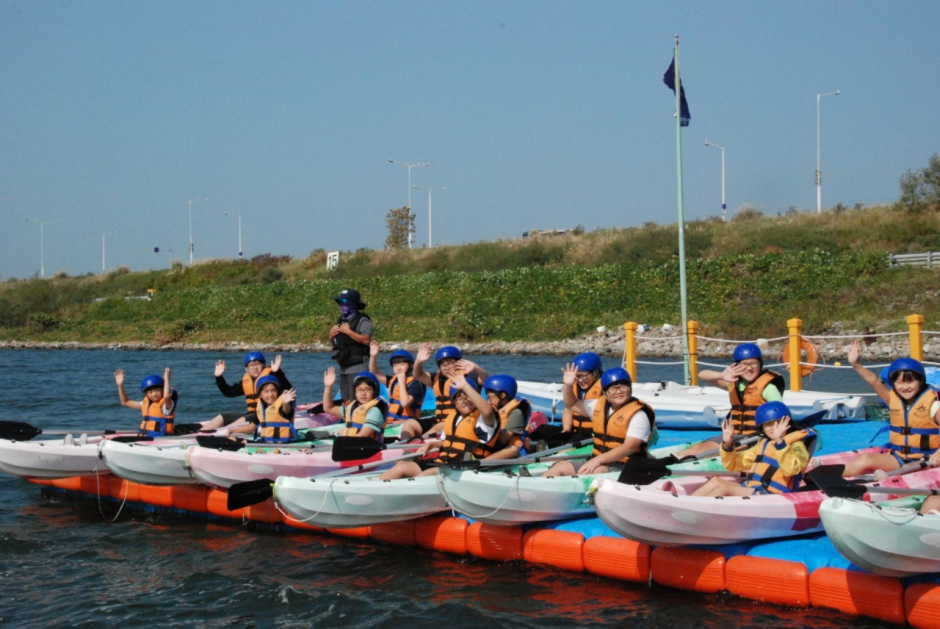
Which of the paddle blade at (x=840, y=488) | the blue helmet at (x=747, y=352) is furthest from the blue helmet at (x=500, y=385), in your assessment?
the paddle blade at (x=840, y=488)

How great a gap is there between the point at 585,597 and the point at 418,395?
148 inches

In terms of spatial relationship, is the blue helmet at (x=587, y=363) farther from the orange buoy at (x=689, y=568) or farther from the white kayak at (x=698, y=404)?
the white kayak at (x=698, y=404)

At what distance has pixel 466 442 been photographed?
24.3 ft

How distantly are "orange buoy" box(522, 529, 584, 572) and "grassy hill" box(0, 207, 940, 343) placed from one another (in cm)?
1959

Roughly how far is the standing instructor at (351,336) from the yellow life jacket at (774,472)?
493 centimetres

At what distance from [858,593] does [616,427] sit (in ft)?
6.82

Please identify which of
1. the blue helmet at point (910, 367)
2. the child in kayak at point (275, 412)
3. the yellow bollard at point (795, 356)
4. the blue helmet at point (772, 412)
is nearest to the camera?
the blue helmet at point (772, 412)

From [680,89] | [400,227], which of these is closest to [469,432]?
[680,89]

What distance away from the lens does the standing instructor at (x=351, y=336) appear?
10266 millimetres

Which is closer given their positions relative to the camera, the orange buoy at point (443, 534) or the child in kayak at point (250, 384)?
the orange buoy at point (443, 534)

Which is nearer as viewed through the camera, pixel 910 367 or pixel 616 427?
pixel 910 367

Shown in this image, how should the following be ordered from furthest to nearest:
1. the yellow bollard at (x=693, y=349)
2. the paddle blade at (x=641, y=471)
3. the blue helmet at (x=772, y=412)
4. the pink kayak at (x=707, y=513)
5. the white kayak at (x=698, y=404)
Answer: the yellow bollard at (x=693, y=349) → the white kayak at (x=698, y=404) → the paddle blade at (x=641, y=471) → the blue helmet at (x=772, y=412) → the pink kayak at (x=707, y=513)

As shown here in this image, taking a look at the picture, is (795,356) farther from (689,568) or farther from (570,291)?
(570,291)

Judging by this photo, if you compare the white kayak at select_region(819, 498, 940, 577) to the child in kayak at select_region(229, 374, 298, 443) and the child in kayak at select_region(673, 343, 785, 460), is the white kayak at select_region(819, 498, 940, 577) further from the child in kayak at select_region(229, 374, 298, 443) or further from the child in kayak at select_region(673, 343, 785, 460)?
the child in kayak at select_region(229, 374, 298, 443)
